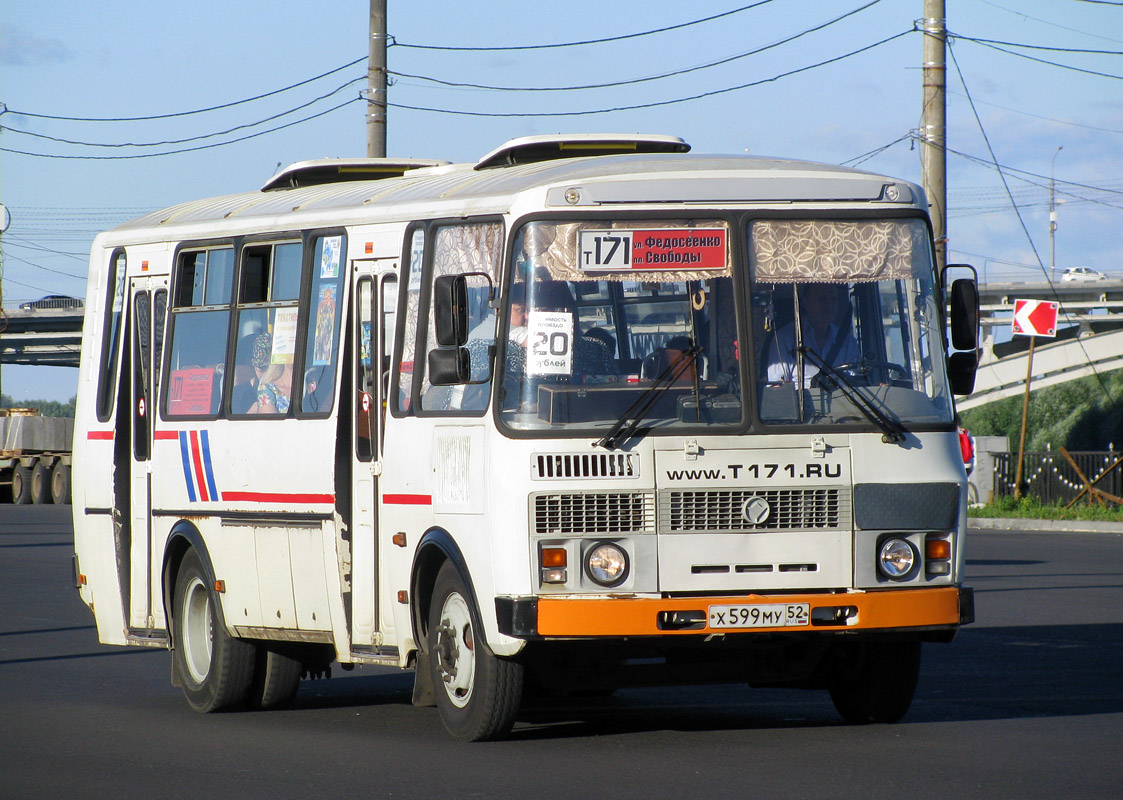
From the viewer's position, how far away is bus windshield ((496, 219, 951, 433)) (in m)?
8.27

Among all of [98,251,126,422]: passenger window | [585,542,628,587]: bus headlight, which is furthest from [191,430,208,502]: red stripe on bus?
[585,542,628,587]: bus headlight

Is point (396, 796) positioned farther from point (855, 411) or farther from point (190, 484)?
point (190, 484)

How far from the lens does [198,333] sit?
10.8 metres

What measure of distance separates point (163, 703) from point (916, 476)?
4790 millimetres

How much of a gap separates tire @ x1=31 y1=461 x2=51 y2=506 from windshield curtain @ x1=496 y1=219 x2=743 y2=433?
39881 millimetres

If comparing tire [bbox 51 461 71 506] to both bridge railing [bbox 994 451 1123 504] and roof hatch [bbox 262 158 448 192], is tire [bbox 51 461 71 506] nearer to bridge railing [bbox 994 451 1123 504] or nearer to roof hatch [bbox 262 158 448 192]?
bridge railing [bbox 994 451 1123 504]

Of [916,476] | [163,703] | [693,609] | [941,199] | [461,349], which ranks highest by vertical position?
[941,199]

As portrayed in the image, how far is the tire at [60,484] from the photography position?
4553cm

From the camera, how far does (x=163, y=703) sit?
10.7m

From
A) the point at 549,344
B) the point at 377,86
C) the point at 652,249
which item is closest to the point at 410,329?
the point at 549,344

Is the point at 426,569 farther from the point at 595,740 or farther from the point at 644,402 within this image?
the point at 644,402

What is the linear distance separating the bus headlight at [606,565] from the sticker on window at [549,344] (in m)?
0.81

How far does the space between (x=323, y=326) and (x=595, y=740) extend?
2.72 m

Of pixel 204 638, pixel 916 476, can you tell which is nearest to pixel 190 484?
pixel 204 638
